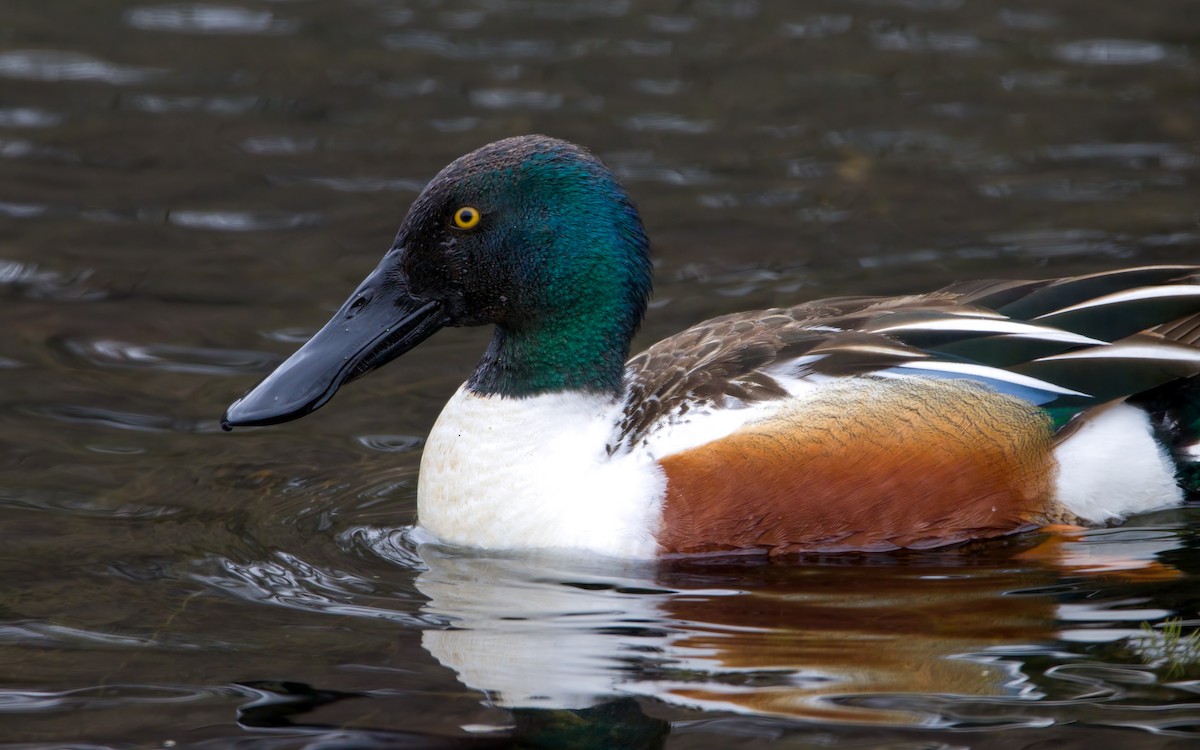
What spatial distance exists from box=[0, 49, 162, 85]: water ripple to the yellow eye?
559cm

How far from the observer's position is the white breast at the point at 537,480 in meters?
5.34

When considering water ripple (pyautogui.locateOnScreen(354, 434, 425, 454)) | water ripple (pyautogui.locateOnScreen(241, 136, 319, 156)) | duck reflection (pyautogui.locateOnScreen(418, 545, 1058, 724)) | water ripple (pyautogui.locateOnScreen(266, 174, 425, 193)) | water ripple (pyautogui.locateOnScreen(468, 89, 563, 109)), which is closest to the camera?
duck reflection (pyautogui.locateOnScreen(418, 545, 1058, 724))

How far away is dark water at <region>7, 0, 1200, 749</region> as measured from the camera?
4504 mm

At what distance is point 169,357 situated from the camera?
7141mm

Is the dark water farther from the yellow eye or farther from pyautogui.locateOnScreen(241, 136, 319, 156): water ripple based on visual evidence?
the yellow eye

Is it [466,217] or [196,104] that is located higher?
[196,104]

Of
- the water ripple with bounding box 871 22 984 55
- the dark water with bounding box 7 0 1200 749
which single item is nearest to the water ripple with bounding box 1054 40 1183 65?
the dark water with bounding box 7 0 1200 749

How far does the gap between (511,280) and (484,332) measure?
212 cm

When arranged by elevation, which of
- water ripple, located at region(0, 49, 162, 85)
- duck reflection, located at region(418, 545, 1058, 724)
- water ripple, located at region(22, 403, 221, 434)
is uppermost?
water ripple, located at region(0, 49, 162, 85)

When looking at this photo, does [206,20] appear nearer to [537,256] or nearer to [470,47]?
[470,47]

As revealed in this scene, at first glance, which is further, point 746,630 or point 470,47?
point 470,47

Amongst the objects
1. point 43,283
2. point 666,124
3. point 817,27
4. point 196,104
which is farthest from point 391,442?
point 817,27

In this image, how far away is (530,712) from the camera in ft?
14.5


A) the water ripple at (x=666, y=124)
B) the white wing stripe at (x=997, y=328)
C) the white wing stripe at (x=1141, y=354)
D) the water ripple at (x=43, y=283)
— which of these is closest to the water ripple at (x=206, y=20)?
the water ripple at (x=666, y=124)
